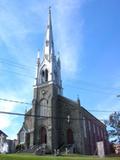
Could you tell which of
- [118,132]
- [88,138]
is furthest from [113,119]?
[88,138]

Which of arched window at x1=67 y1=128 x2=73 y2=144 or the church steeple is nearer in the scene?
arched window at x1=67 y1=128 x2=73 y2=144

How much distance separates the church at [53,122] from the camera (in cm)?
4694

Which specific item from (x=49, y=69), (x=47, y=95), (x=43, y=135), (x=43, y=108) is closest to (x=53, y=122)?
(x=43, y=135)

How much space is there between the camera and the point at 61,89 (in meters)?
56.3

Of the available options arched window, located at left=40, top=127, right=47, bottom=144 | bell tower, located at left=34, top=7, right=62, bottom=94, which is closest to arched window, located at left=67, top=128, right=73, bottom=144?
arched window, located at left=40, top=127, right=47, bottom=144

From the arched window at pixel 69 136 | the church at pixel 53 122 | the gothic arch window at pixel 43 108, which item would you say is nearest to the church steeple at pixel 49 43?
the church at pixel 53 122

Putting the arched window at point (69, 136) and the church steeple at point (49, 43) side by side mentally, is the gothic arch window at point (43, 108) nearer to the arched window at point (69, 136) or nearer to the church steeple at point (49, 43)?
the arched window at point (69, 136)

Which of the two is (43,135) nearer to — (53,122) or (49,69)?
(53,122)

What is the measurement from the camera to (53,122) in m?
48.4

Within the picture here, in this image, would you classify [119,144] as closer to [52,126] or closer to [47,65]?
[52,126]

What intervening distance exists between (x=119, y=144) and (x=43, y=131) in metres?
20.6

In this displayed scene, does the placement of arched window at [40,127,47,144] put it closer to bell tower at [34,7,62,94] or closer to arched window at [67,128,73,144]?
arched window at [67,128,73,144]

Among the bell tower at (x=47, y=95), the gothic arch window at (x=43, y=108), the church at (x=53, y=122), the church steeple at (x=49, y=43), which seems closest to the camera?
the church at (x=53, y=122)

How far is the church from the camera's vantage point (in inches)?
1848
